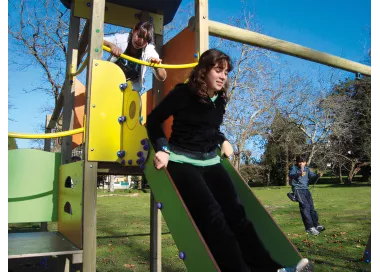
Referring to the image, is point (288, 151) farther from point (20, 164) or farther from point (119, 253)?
point (20, 164)

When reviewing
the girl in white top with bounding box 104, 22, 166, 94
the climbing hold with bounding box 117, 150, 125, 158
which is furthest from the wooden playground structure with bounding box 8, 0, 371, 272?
the girl in white top with bounding box 104, 22, 166, 94

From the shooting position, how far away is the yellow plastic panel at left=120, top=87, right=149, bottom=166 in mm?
2617

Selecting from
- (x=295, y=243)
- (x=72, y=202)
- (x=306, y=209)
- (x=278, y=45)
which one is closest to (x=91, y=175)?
(x=72, y=202)

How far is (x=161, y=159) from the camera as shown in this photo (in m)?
2.29

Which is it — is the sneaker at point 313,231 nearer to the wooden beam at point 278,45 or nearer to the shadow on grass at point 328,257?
the shadow on grass at point 328,257

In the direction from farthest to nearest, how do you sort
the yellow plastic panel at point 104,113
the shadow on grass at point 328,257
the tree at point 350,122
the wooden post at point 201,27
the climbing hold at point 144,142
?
the tree at point 350,122 < the shadow on grass at point 328,257 < the wooden post at point 201,27 < the yellow plastic panel at point 104,113 < the climbing hold at point 144,142

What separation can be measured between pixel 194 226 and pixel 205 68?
1023 mm

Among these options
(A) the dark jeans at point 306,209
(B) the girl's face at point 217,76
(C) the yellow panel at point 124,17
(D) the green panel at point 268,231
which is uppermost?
(C) the yellow panel at point 124,17

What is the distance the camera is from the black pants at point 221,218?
2.03 m

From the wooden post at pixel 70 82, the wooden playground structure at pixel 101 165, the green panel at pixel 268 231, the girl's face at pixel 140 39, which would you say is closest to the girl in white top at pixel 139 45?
the girl's face at pixel 140 39

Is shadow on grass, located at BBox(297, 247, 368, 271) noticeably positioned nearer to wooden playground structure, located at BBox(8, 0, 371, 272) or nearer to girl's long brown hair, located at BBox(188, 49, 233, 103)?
wooden playground structure, located at BBox(8, 0, 371, 272)

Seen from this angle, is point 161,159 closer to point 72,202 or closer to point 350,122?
point 72,202

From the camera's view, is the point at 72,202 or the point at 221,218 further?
the point at 72,202

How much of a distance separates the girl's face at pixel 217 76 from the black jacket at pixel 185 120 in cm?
12
